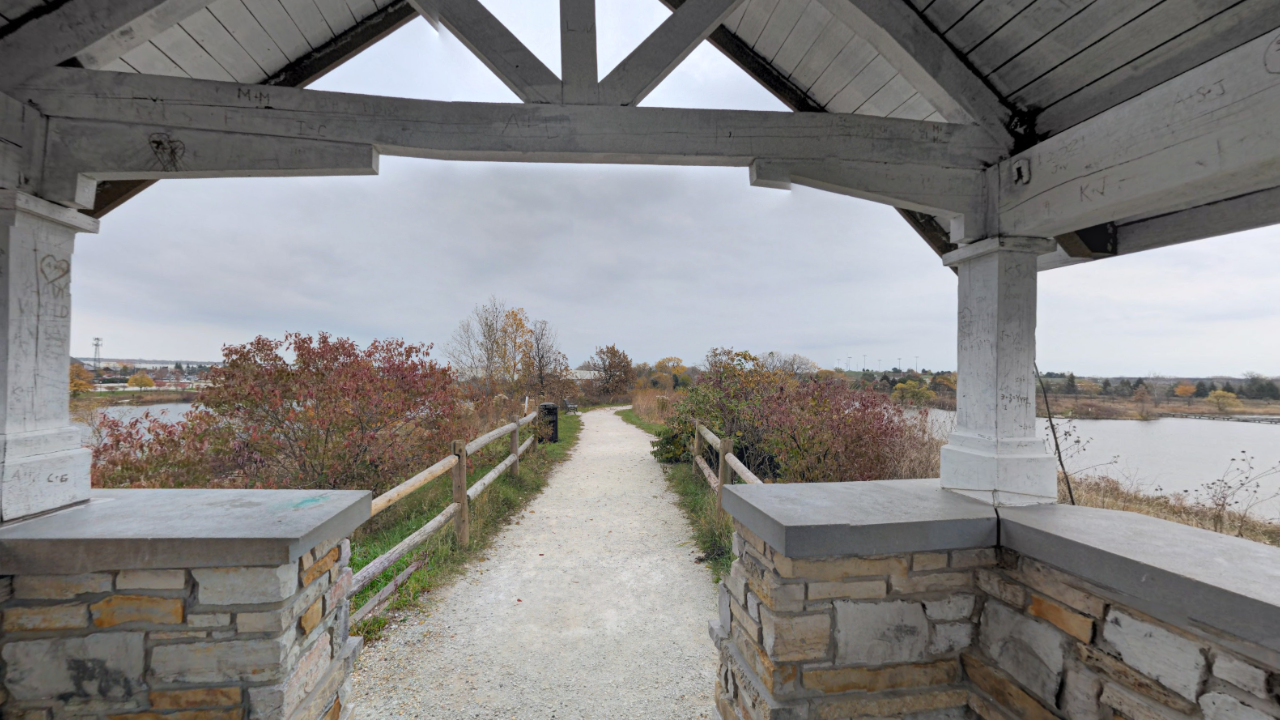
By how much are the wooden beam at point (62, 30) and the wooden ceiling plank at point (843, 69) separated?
3080 millimetres

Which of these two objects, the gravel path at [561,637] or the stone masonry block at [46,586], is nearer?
the stone masonry block at [46,586]

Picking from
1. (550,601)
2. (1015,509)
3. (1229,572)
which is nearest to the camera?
(1229,572)

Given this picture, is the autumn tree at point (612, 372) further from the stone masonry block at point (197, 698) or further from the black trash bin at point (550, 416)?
the stone masonry block at point (197, 698)

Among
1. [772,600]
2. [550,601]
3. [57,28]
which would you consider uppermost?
[57,28]

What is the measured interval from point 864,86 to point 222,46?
344 cm

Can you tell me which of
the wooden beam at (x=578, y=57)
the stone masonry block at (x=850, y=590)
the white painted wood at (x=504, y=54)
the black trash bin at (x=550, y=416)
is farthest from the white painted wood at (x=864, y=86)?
the black trash bin at (x=550, y=416)

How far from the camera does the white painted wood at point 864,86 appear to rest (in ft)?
8.58

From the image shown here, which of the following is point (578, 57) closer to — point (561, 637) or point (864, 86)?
point (864, 86)

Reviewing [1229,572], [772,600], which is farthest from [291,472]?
[1229,572]

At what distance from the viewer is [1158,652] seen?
136 centimetres

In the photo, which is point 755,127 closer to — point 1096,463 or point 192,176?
point 192,176

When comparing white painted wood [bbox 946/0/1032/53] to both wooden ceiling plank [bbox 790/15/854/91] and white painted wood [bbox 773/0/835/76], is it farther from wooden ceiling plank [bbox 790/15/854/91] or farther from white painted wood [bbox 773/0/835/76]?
white painted wood [bbox 773/0/835/76]

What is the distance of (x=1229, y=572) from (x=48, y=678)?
377 cm

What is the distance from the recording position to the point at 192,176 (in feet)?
6.64
